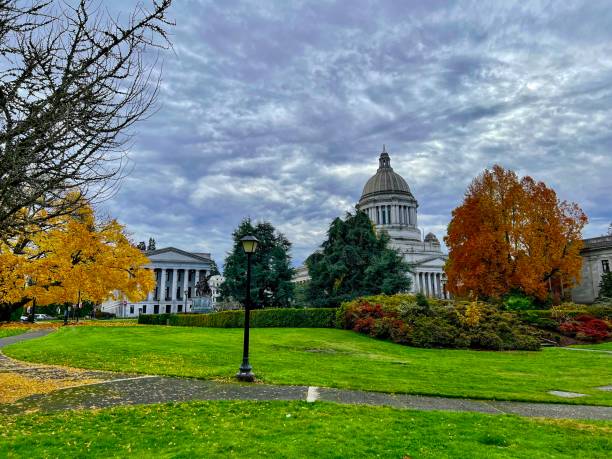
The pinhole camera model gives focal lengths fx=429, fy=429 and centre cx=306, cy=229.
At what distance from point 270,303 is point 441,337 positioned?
25628 millimetres

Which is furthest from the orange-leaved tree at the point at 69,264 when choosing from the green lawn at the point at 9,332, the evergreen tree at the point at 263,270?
the evergreen tree at the point at 263,270

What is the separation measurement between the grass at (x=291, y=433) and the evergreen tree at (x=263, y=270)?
38019mm

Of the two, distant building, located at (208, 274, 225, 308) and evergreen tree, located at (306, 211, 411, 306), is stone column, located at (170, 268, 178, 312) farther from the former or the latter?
evergreen tree, located at (306, 211, 411, 306)

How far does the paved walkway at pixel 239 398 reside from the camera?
880 cm

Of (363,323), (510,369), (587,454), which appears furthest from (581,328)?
(587,454)

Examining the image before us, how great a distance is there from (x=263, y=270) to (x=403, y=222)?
2446 inches

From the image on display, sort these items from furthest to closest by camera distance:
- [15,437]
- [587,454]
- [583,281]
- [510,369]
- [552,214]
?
[583,281] < [552,214] < [510,369] < [15,437] < [587,454]

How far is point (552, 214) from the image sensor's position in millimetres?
42875

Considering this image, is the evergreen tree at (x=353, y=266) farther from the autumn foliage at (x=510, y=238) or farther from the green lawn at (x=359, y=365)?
the green lawn at (x=359, y=365)

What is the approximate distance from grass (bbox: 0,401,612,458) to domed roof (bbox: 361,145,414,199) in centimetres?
9651

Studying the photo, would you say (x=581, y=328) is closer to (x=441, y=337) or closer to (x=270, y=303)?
(x=441, y=337)

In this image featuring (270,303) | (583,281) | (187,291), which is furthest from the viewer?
(187,291)

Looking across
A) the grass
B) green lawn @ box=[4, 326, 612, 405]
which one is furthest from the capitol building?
the grass

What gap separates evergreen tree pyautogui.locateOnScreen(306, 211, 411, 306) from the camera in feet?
136
